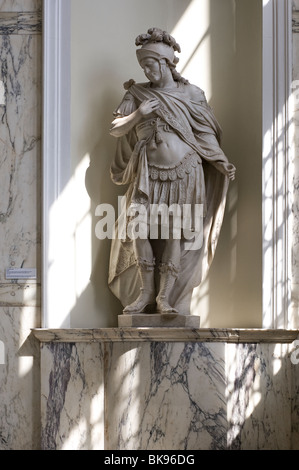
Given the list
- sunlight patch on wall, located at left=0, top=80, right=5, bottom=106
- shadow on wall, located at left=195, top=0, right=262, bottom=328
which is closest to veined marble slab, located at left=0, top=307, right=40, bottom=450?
shadow on wall, located at left=195, top=0, right=262, bottom=328

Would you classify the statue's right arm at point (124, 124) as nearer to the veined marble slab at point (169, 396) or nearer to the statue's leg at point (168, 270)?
the statue's leg at point (168, 270)

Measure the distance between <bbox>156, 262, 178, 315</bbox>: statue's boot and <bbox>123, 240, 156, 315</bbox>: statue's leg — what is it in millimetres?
91

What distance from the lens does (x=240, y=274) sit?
25.1 feet

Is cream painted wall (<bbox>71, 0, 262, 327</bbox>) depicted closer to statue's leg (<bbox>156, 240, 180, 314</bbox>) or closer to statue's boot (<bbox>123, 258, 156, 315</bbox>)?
statue's boot (<bbox>123, 258, 156, 315</bbox>)

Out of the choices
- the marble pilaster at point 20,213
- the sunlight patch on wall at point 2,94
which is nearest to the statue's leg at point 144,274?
the marble pilaster at point 20,213

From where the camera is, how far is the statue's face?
24.1 feet

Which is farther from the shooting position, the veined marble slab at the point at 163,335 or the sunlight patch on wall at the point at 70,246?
the sunlight patch on wall at the point at 70,246

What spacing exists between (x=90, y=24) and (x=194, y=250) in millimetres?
1995

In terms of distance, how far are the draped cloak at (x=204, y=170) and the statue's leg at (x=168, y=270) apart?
5.7 inches

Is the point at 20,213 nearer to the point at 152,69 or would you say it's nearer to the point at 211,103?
the point at 152,69

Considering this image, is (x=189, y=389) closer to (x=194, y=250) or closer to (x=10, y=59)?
(x=194, y=250)

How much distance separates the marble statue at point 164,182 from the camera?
7.23m
